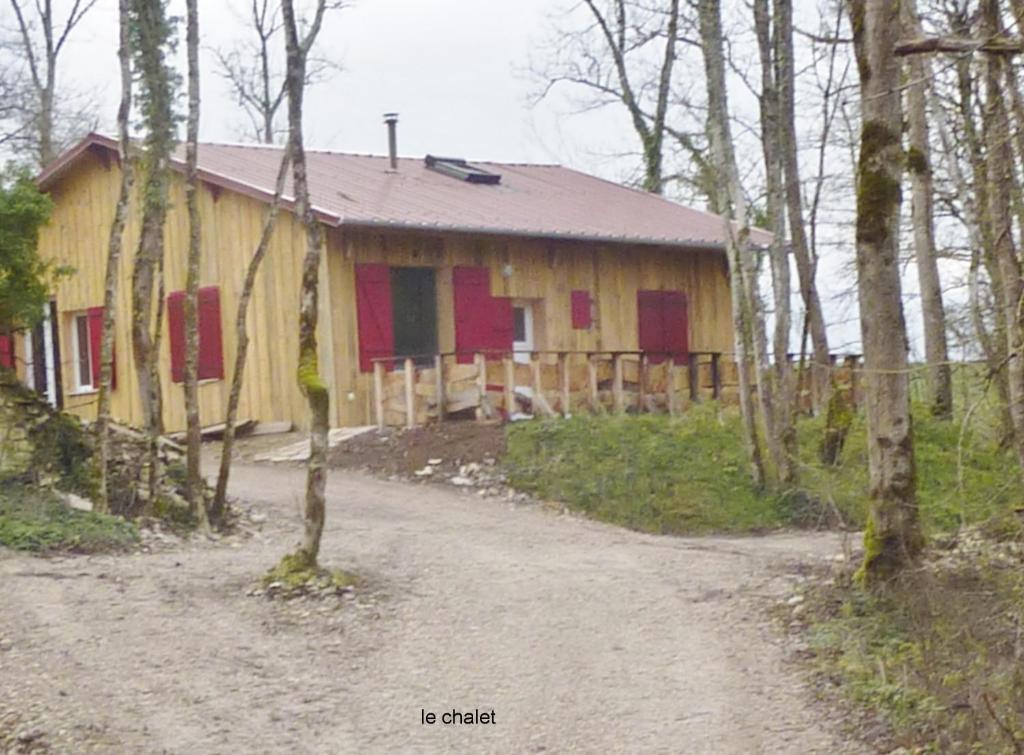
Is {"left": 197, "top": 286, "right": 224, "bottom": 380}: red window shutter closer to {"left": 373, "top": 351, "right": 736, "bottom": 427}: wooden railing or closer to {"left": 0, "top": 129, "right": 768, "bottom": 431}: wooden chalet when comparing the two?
{"left": 0, "top": 129, "right": 768, "bottom": 431}: wooden chalet

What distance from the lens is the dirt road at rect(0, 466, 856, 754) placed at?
784cm

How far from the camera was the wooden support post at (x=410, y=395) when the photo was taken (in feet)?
66.2

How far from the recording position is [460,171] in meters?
26.6

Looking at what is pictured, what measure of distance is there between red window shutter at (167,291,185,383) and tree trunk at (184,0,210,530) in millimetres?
9135

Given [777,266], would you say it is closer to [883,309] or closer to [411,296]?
[883,309]

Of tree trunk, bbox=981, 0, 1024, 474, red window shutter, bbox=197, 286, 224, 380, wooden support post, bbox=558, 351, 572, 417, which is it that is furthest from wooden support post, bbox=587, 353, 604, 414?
tree trunk, bbox=981, 0, 1024, 474

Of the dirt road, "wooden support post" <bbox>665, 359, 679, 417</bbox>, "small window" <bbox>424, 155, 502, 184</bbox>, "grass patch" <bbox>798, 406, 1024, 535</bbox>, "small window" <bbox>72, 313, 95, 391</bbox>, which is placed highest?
"small window" <bbox>424, 155, 502, 184</bbox>

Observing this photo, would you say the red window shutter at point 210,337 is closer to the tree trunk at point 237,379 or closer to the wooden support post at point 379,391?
the wooden support post at point 379,391

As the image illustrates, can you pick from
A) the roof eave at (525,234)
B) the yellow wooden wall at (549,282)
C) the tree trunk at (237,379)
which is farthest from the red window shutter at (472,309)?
the tree trunk at (237,379)

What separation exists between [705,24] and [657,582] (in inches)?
263

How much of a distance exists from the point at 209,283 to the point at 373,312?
2.97m

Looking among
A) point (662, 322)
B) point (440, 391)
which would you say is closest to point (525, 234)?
point (440, 391)

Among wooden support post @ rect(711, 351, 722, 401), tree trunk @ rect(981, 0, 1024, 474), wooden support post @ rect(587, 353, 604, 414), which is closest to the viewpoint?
tree trunk @ rect(981, 0, 1024, 474)

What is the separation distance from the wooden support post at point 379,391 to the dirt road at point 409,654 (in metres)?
6.90
